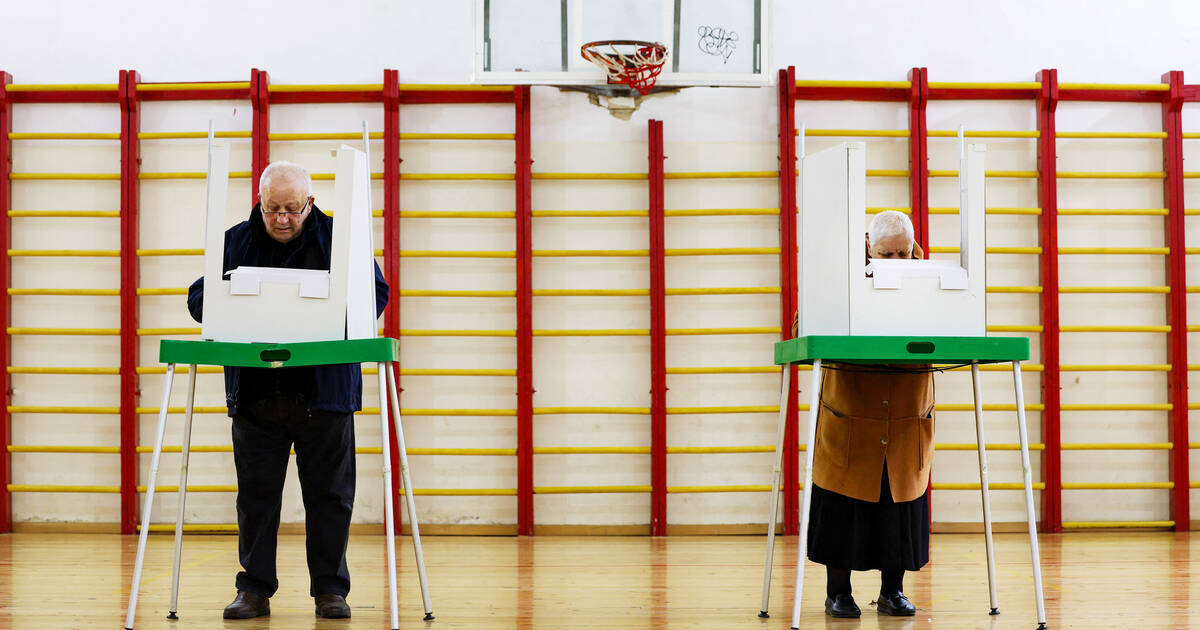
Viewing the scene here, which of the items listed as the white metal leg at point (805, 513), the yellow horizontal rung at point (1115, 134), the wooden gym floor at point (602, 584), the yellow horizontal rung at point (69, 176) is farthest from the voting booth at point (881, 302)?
the yellow horizontal rung at point (69, 176)

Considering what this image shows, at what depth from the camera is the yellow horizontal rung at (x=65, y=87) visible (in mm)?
4875

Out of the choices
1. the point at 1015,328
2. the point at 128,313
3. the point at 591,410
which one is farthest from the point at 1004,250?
the point at 128,313

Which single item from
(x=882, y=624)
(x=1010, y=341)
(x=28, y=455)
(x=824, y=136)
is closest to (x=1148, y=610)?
(x=882, y=624)

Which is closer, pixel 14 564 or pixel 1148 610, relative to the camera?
pixel 1148 610

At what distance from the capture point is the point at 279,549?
4.31 metres

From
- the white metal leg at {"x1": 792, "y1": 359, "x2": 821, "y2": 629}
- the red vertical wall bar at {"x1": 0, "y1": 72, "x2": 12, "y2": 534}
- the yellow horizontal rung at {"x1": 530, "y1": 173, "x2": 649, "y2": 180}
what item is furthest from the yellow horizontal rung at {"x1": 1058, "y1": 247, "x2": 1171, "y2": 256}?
the red vertical wall bar at {"x1": 0, "y1": 72, "x2": 12, "y2": 534}

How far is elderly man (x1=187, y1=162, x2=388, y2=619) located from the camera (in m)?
2.71

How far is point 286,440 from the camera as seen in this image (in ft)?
9.11

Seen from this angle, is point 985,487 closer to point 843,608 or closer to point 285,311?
point 843,608

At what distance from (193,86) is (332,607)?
313 cm

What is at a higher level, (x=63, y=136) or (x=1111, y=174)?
(x=63, y=136)

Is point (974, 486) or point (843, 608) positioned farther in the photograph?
point (974, 486)

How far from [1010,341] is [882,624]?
31.6 inches

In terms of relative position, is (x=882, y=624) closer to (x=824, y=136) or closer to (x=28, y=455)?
(x=824, y=136)
